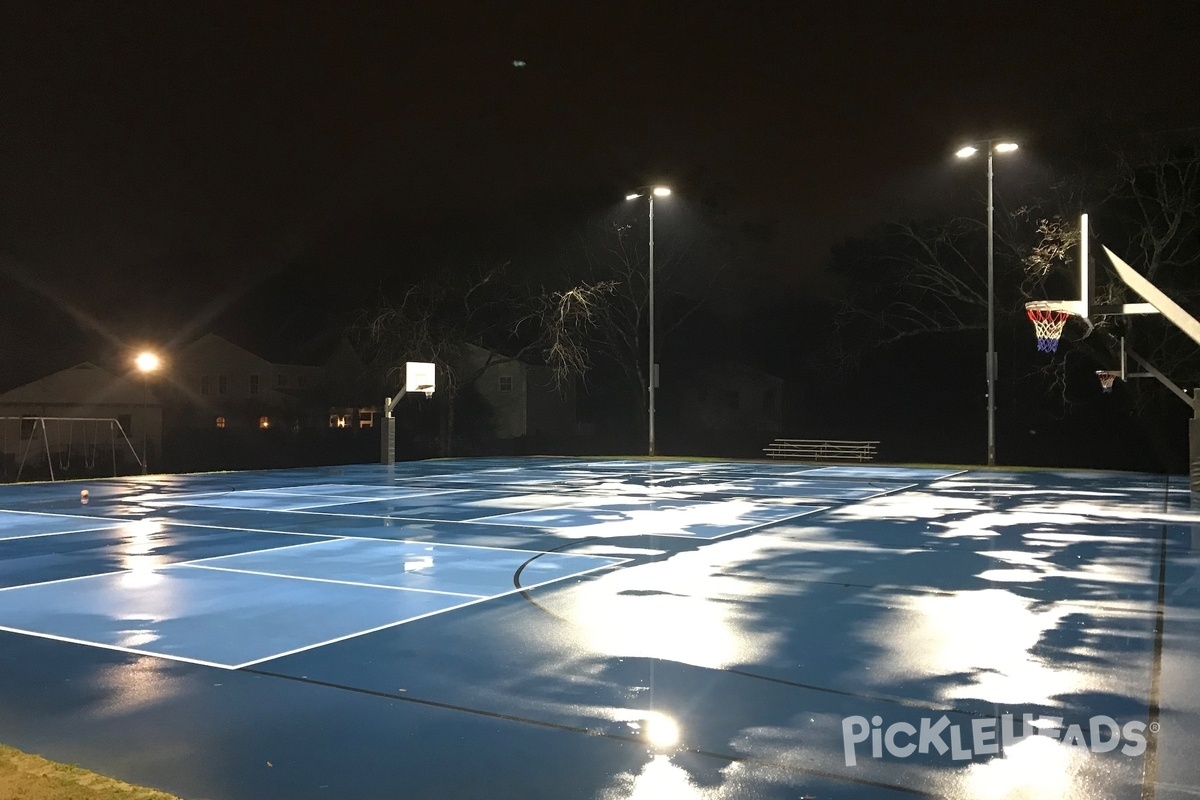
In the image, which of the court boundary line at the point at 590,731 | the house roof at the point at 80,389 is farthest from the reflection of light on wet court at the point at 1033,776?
the house roof at the point at 80,389

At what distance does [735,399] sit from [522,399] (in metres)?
11.1

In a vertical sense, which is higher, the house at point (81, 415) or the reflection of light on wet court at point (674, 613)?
the house at point (81, 415)

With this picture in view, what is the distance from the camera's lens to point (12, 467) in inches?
1185

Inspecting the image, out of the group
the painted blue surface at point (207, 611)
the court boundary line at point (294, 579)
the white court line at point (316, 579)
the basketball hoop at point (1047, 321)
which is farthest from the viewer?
the basketball hoop at point (1047, 321)

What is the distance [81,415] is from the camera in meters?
37.2

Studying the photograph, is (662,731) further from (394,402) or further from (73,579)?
(394,402)

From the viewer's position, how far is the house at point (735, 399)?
52344mm

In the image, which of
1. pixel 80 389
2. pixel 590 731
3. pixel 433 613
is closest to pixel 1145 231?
pixel 433 613

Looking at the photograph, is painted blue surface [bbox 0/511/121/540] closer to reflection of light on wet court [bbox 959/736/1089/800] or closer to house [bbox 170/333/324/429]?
reflection of light on wet court [bbox 959/736/1089/800]

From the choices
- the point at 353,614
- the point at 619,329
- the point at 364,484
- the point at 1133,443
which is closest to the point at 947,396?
the point at 1133,443

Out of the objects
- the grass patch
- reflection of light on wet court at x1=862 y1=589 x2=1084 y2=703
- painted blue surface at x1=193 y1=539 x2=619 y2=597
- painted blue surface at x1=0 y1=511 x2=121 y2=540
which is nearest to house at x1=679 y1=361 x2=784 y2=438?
painted blue surface at x1=0 y1=511 x2=121 y2=540

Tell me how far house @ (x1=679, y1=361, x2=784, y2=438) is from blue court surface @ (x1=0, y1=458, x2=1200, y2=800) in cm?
3800

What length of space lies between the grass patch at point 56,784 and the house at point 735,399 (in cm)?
4805

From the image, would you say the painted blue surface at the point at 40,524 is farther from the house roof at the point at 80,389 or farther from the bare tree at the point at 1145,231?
the bare tree at the point at 1145,231
